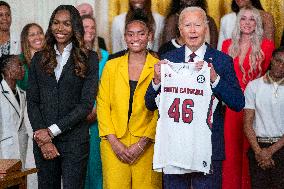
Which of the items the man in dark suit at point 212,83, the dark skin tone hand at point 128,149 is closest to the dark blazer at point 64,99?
the dark skin tone hand at point 128,149

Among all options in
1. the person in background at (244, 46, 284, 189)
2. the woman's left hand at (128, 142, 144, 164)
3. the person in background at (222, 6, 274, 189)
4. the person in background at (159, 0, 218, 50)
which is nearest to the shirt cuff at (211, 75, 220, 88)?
the woman's left hand at (128, 142, 144, 164)

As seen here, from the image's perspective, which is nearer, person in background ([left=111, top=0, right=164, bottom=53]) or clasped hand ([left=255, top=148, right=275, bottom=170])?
clasped hand ([left=255, top=148, right=275, bottom=170])

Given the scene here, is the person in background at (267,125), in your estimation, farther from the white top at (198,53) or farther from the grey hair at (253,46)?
the white top at (198,53)

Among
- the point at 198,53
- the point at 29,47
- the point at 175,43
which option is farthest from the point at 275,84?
the point at 29,47

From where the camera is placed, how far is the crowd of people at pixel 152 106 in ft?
12.9

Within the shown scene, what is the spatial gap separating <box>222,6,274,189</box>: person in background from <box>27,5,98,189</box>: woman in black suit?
1.63 metres

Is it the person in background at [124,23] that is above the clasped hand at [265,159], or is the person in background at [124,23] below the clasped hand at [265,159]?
above

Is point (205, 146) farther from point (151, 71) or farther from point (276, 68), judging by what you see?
point (276, 68)

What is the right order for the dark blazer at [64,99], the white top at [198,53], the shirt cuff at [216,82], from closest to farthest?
1. the shirt cuff at [216,82]
2. the white top at [198,53]
3. the dark blazer at [64,99]

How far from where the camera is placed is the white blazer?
587cm

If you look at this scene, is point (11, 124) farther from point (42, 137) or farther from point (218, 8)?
point (218, 8)

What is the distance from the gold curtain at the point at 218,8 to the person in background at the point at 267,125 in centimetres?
132

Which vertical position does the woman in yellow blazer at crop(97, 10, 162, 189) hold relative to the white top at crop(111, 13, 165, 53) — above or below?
below

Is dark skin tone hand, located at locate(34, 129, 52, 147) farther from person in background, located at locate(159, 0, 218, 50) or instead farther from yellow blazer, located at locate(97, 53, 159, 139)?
person in background, located at locate(159, 0, 218, 50)
